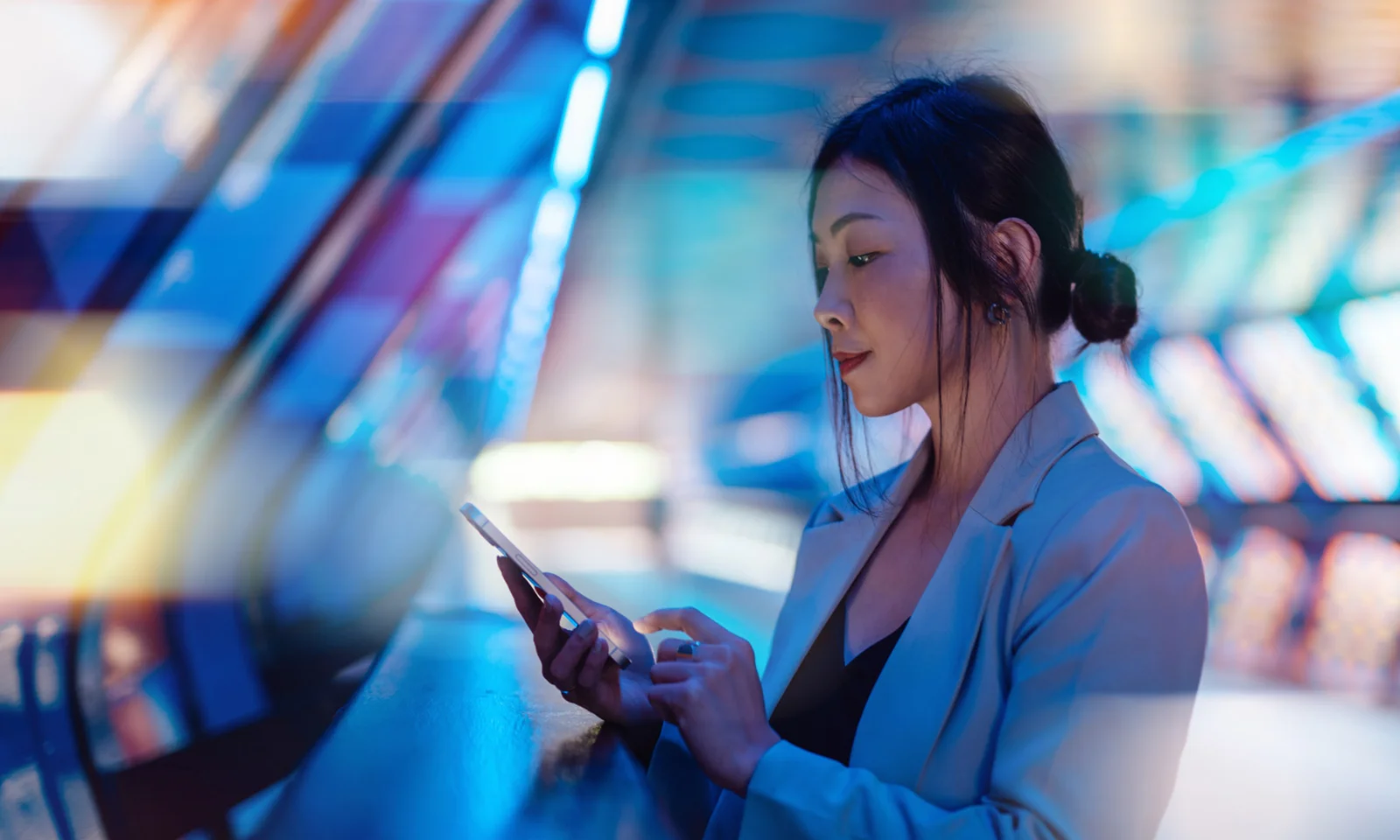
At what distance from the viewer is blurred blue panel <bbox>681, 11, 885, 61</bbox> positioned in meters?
5.46

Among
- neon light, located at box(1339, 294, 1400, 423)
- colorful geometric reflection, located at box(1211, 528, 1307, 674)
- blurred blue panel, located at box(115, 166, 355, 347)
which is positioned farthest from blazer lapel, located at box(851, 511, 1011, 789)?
neon light, located at box(1339, 294, 1400, 423)

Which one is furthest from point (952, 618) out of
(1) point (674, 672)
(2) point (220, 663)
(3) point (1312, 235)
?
(3) point (1312, 235)

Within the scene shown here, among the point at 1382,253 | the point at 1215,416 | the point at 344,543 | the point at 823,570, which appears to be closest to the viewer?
the point at 823,570

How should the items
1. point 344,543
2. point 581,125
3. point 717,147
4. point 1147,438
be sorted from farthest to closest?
1. point 1147,438
2. point 717,147
3. point 581,125
4. point 344,543

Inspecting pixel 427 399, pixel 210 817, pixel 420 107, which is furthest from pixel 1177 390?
pixel 210 817

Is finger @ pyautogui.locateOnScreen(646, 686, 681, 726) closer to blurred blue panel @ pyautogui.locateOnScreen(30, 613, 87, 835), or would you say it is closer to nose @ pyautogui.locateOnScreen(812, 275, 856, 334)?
nose @ pyautogui.locateOnScreen(812, 275, 856, 334)

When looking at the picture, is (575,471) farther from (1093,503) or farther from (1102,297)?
(1093,503)

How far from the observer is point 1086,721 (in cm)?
78

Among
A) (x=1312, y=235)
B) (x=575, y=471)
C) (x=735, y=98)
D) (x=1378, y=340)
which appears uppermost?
(x=735, y=98)

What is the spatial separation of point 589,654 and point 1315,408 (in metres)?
13.8

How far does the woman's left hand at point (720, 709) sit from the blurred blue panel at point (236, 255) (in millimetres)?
2267

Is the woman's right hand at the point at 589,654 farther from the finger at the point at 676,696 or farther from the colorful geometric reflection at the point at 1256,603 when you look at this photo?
the colorful geometric reflection at the point at 1256,603

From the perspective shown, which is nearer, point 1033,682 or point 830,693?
point 1033,682

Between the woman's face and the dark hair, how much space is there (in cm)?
1
